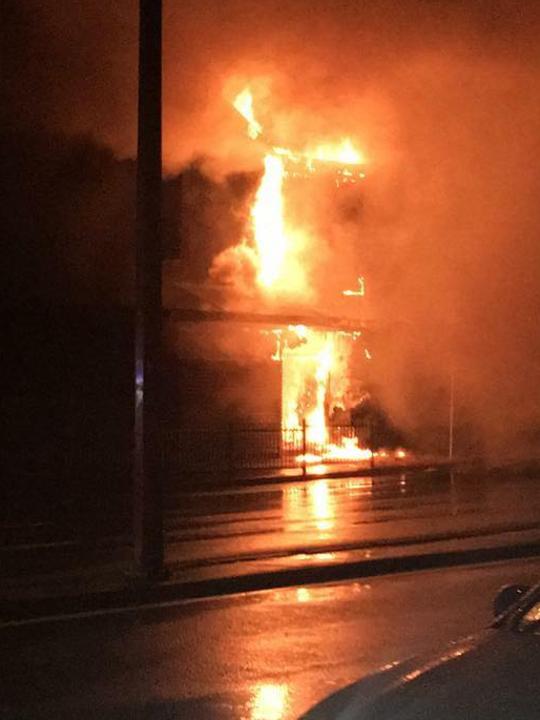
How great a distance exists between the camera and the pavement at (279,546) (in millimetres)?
10672

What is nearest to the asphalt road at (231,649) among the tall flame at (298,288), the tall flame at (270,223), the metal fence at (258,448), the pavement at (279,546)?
the pavement at (279,546)

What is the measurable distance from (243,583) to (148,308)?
268 centimetres

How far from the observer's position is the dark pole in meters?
10.8

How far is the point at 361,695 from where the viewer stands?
3.78 m

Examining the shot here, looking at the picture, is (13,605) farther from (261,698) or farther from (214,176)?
(214,176)

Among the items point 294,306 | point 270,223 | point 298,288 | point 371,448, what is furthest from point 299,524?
point 298,288

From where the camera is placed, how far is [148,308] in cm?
1077

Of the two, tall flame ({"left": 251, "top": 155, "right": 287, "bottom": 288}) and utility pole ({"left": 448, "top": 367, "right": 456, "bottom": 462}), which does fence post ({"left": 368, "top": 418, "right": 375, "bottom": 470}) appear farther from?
tall flame ({"left": 251, "top": 155, "right": 287, "bottom": 288})

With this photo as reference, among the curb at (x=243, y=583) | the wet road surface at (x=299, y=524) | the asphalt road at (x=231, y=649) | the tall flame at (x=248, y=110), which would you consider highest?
the tall flame at (x=248, y=110)

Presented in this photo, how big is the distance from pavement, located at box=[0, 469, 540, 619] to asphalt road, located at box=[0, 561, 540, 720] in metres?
0.38

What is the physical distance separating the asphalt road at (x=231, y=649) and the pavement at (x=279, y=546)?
0.38 meters

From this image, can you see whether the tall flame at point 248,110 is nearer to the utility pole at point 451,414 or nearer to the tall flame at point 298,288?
the tall flame at point 298,288

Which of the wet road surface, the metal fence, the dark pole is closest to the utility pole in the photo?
the metal fence

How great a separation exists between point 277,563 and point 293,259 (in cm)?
1739
